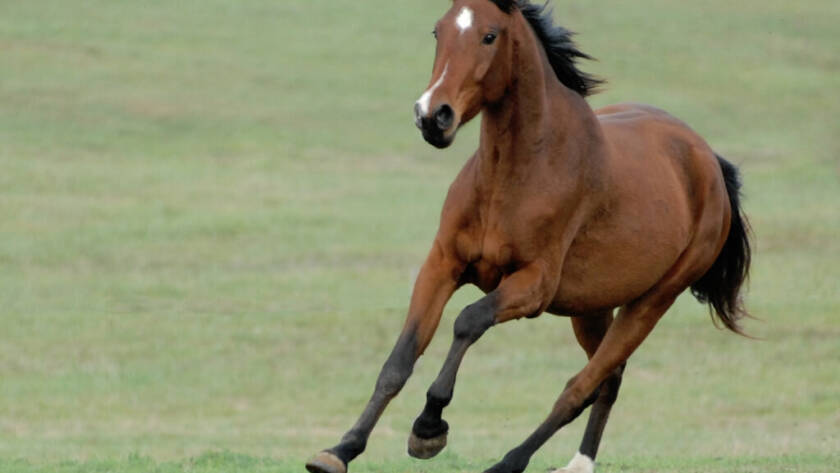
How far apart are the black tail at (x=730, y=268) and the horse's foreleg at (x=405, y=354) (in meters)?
2.75

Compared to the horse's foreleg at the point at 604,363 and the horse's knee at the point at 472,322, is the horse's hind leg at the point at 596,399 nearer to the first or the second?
the horse's foreleg at the point at 604,363

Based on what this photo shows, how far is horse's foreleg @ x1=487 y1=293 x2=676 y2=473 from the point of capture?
327 inches

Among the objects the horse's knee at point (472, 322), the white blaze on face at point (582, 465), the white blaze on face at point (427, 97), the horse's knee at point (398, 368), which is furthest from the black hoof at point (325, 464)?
the white blaze on face at point (582, 465)

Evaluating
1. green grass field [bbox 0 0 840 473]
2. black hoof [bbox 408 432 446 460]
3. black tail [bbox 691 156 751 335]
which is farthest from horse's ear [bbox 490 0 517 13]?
green grass field [bbox 0 0 840 473]

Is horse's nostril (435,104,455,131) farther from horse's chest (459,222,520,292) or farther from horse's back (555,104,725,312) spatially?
horse's back (555,104,725,312)

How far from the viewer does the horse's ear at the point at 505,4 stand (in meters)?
7.36

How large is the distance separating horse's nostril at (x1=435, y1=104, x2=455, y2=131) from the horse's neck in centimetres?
79

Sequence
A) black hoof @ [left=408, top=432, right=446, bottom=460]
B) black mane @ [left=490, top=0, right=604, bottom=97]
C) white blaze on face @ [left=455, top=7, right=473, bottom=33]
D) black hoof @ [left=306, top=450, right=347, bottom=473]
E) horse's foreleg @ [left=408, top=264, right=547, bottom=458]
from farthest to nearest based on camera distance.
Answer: black mane @ [left=490, top=0, right=604, bottom=97] → black hoof @ [left=408, top=432, right=446, bottom=460] → horse's foreleg @ [left=408, top=264, right=547, bottom=458] → white blaze on face @ [left=455, top=7, right=473, bottom=33] → black hoof @ [left=306, top=450, right=347, bottom=473]

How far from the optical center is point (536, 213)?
24.7 feet

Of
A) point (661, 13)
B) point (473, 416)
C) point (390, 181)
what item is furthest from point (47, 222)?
point (661, 13)

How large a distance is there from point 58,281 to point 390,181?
436 inches

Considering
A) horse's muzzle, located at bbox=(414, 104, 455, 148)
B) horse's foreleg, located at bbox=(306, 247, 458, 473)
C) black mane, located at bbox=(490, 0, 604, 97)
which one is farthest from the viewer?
black mane, located at bbox=(490, 0, 604, 97)

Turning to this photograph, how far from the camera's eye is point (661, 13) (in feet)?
162

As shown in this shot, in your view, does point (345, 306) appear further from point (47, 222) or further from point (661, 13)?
point (661, 13)
